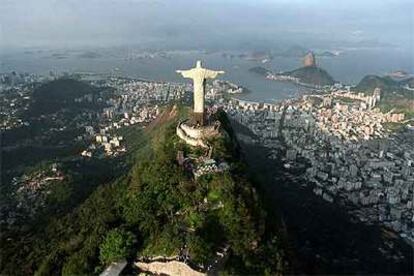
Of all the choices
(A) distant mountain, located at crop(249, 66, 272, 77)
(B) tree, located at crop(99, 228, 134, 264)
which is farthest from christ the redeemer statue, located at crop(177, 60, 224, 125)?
(A) distant mountain, located at crop(249, 66, 272, 77)

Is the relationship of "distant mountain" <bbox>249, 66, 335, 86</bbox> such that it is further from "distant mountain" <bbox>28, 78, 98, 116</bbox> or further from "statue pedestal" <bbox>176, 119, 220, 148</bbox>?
"statue pedestal" <bbox>176, 119, 220, 148</bbox>

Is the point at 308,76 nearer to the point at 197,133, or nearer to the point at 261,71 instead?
the point at 261,71

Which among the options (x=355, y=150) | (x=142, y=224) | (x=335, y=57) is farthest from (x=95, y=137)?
(x=335, y=57)

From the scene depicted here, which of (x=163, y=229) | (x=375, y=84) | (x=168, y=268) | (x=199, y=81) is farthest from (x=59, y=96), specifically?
(x=168, y=268)

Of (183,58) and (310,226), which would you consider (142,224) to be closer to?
(310,226)

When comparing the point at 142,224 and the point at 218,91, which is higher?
the point at 142,224

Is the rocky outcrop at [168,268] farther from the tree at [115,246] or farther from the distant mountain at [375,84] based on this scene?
the distant mountain at [375,84]

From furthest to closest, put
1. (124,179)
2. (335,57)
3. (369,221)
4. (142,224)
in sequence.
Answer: (335,57)
(369,221)
(124,179)
(142,224)
